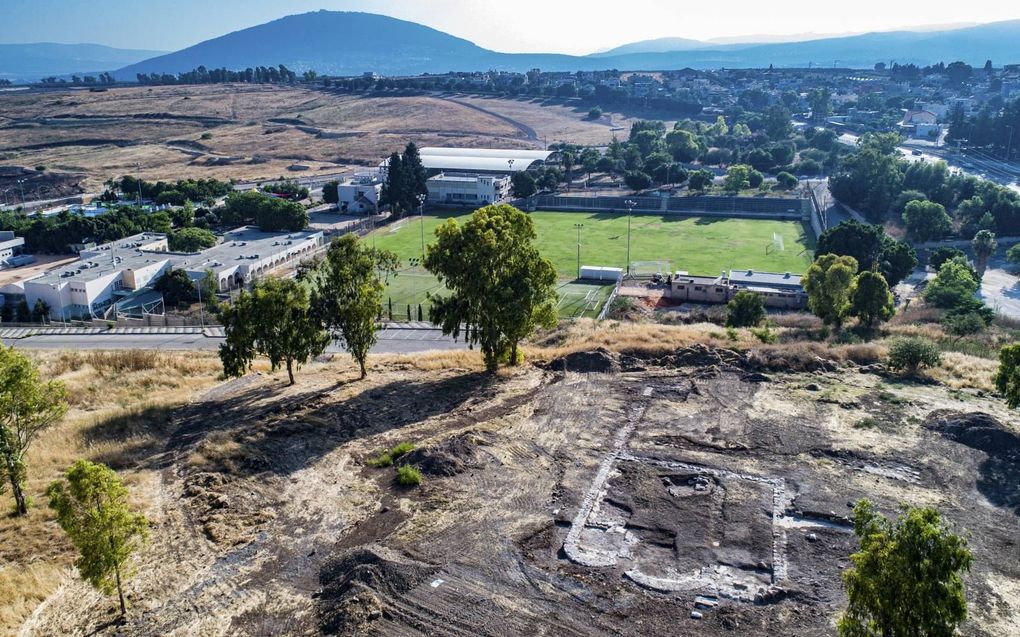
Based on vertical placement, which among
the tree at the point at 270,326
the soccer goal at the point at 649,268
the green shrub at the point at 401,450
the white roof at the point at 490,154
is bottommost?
the soccer goal at the point at 649,268

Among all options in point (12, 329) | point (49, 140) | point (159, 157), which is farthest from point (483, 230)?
point (49, 140)

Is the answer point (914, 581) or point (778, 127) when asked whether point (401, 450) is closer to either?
point (914, 581)

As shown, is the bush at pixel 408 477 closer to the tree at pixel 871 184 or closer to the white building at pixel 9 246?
the white building at pixel 9 246

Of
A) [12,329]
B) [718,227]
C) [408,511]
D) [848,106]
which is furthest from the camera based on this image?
[848,106]

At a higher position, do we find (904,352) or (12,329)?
(904,352)

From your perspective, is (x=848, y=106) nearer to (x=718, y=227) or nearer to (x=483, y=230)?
(x=718, y=227)

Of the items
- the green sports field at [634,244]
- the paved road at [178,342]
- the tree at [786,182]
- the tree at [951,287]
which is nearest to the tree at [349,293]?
the paved road at [178,342]
